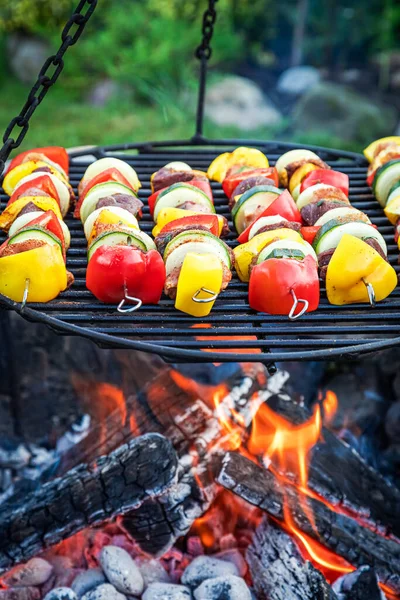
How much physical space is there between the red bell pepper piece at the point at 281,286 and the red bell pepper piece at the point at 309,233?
1.70 feet

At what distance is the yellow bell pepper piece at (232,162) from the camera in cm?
371

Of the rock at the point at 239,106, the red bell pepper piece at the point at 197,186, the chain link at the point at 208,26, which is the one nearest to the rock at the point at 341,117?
the rock at the point at 239,106

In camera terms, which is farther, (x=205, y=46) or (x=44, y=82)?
(x=205, y=46)

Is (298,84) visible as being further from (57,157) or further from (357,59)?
(57,157)

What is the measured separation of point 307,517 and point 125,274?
136 cm

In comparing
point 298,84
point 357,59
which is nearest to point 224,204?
point 298,84

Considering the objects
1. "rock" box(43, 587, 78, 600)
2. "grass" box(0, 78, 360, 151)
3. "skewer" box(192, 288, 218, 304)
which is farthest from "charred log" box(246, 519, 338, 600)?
"grass" box(0, 78, 360, 151)

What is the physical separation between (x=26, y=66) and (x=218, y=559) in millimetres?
10365

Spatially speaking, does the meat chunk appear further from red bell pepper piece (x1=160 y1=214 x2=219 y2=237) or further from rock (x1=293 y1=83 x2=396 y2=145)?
rock (x1=293 y1=83 x2=396 y2=145)

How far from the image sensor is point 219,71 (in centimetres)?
1156

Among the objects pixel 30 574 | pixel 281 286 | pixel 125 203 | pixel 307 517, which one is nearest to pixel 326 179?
pixel 125 203

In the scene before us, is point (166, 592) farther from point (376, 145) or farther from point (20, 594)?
point (376, 145)

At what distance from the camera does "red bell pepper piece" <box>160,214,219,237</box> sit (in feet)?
9.64

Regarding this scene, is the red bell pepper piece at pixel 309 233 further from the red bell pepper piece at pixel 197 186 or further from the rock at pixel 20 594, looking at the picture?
the rock at pixel 20 594
